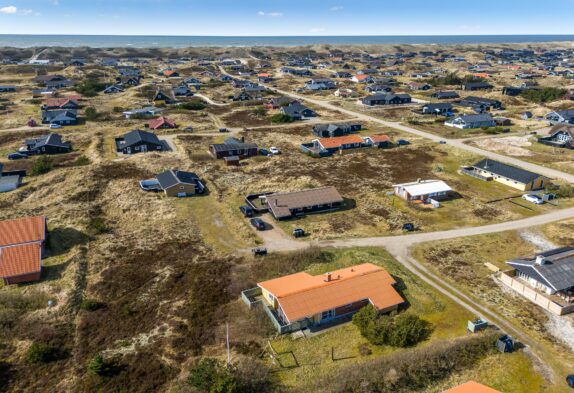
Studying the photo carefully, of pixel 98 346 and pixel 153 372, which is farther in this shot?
pixel 98 346

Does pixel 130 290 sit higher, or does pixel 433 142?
pixel 433 142

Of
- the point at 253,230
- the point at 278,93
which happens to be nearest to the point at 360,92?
the point at 278,93

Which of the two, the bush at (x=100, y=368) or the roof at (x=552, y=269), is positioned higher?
the roof at (x=552, y=269)

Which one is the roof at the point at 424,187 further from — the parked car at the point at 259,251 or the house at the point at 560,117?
the house at the point at 560,117

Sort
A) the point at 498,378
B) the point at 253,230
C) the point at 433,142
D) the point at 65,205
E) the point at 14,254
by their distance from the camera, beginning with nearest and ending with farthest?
the point at 498,378 → the point at 14,254 → the point at 253,230 → the point at 65,205 → the point at 433,142

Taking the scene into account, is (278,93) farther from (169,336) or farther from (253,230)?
(169,336)

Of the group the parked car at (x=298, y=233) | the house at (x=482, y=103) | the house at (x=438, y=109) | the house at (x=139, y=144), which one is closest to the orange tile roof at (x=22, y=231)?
the parked car at (x=298, y=233)
